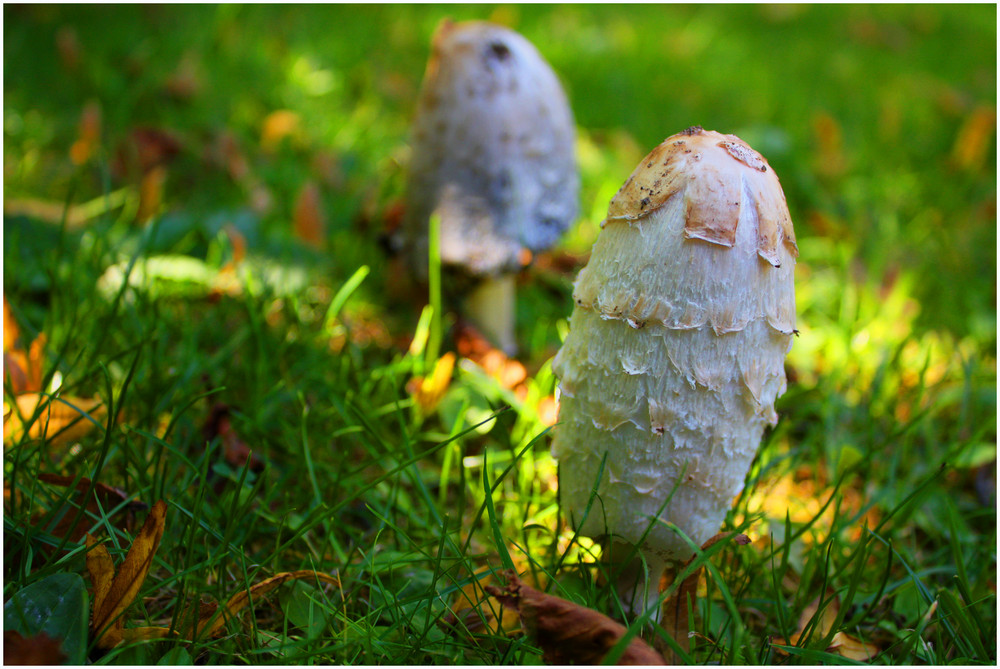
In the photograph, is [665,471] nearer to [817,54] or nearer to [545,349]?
[545,349]

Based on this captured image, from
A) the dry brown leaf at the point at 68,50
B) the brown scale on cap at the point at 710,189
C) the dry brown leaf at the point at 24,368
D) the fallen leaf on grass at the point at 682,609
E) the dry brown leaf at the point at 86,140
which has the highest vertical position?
the brown scale on cap at the point at 710,189

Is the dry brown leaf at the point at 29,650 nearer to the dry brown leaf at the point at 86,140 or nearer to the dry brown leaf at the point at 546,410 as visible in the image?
the dry brown leaf at the point at 546,410

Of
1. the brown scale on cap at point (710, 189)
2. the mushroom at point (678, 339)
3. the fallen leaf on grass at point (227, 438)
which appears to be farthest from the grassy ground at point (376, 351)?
the brown scale on cap at point (710, 189)

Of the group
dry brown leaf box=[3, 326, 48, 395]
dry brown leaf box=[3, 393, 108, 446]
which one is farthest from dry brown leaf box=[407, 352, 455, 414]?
dry brown leaf box=[3, 326, 48, 395]

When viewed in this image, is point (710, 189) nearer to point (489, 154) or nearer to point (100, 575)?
point (489, 154)

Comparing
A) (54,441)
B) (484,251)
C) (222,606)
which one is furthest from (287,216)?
(222,606)

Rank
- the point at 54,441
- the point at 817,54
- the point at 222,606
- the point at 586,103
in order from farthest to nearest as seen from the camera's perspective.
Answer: the point at 817,54 < the point at 586,103 < the point at 54,441 < the point at 222,606

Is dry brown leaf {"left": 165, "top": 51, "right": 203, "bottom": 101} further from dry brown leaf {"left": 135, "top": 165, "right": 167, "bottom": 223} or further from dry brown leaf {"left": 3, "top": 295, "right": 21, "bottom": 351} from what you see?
dry brown leaf {"left": 3, "top": 295, "right": 21, "bottom": 351}
